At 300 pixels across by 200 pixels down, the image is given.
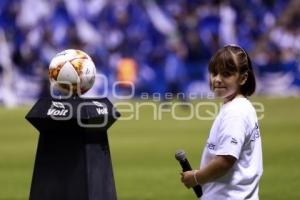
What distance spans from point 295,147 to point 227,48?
963 centimetres

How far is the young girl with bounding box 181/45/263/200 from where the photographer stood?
4.62 metres

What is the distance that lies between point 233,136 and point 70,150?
2078 mm

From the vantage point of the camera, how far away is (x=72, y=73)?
22.1ft

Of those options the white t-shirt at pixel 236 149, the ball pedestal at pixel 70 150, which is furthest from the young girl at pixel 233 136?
the ball pedestal at pixel 70 150

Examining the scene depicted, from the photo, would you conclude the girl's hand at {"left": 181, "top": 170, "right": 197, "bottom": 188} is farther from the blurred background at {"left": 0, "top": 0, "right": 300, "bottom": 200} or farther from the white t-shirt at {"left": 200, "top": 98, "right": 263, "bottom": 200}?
the blurred background at {"left": 0, "top": 0, "right": 300, "bottom": 200}

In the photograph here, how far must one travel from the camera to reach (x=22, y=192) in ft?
32.9

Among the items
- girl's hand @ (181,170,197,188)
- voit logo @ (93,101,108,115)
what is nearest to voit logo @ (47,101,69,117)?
voit logo @ (93,101,108,115)

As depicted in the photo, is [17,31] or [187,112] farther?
[17,31]

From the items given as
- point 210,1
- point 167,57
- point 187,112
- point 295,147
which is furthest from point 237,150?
point 210,1

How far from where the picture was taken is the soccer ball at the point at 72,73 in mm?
6680

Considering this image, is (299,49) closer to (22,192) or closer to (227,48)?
(22,192)

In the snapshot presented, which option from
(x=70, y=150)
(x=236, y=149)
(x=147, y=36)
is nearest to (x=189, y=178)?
(x=236, y=149)

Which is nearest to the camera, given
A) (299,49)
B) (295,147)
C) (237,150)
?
(237,150)

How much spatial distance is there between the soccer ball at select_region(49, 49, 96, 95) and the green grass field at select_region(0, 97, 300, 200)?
3.08 metres
